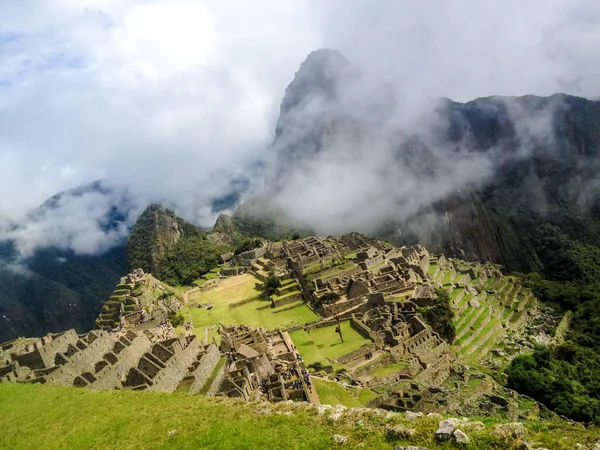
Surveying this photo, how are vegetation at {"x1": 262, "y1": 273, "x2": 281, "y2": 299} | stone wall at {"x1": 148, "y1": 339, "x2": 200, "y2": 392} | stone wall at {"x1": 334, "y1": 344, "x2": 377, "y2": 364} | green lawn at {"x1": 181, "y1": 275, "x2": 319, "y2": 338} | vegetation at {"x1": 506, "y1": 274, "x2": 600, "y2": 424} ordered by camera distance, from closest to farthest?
stone wall at {"x1": 148, "y1": 339, "x2": 200, "y2": 392} → vegetation at {"x1": 506, "y1": 274, "x2": 600, "y2": 424} → stone wall at {"x1": 334, "y1": 344, "x2": 377, "y2": 364} → green lawn at {"x1": 181, "y1": 275, "x2": 319, "y2": 338} → vegetation at {"x1": 262, "y1": 273, "x2": 281, "y2": 299}

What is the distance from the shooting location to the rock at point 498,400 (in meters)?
25.5

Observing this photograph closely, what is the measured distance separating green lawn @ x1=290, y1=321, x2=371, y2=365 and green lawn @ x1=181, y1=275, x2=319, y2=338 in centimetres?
352

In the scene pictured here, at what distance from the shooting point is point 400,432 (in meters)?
9.69

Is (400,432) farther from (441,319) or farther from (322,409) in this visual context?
(441,319)

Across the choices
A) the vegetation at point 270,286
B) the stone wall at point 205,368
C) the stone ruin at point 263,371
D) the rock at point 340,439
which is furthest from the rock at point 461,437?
the vegetation at point 270,286

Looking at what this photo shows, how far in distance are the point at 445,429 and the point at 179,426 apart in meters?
7.73

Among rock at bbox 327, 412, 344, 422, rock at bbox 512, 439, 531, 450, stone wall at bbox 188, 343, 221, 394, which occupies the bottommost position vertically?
stone wall at bbox 188, 343, 221, 394

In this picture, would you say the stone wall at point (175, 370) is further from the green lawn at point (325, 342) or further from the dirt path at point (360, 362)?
the dirt path at point (360, 362)

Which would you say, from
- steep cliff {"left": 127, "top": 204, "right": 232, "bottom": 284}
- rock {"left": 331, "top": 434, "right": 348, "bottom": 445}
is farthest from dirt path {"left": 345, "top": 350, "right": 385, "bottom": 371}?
steep cliff {"left": 127, "top": 204, "right": 232, "bottom": 284}

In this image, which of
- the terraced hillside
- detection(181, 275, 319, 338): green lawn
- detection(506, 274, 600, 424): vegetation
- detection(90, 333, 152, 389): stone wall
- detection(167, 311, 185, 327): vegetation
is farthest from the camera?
detection(167, 311, 185, 327): vegetation

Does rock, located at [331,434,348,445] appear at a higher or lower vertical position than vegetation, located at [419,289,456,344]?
higher

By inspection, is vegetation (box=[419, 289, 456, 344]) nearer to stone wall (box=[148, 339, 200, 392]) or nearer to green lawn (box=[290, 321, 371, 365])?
green lawn (box=[290, 321, 371, 365])

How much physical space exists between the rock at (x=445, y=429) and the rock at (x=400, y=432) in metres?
0.52

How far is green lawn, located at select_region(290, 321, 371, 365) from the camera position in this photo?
32688 mm
